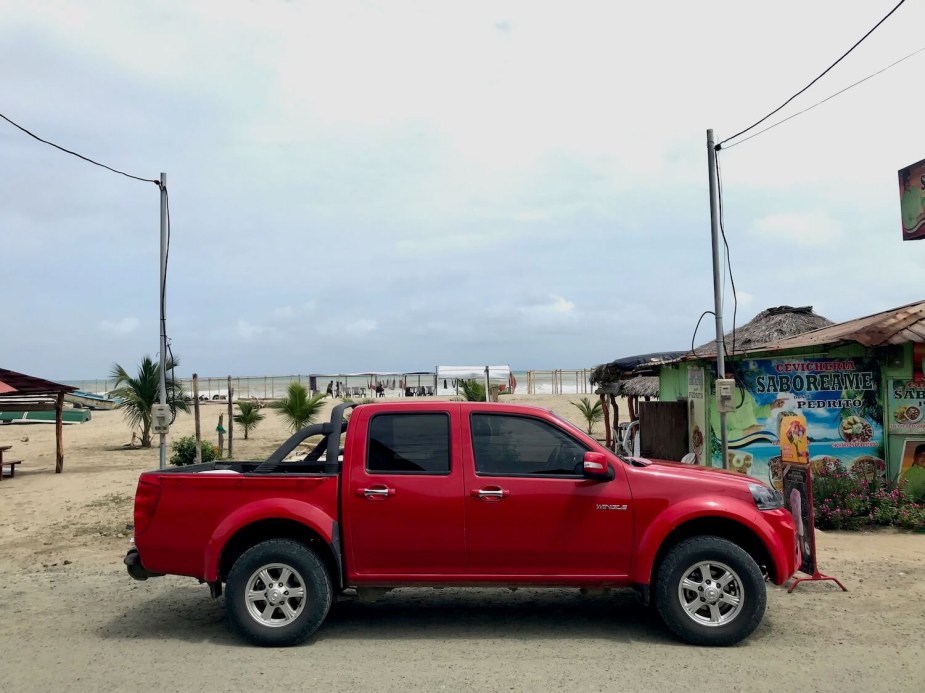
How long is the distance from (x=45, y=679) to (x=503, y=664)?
10.00ft

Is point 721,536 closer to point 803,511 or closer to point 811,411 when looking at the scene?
point 803,511

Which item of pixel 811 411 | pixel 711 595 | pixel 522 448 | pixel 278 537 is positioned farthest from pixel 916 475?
pixel 278 537

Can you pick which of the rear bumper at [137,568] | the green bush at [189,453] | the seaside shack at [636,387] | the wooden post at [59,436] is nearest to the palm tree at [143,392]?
the wooden post at [59,436]

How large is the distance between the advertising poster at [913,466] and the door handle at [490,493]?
26.2 ft

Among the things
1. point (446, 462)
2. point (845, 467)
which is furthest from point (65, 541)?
point (845, 467)

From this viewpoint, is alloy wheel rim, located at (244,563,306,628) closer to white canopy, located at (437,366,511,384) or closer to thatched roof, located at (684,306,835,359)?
thatched roof, located at (684,306,835,359)

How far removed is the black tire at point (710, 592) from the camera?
6.00 meters

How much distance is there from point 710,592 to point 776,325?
519 inches

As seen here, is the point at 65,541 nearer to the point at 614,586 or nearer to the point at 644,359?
the point at 614,586

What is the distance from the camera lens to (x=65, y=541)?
1089 cm

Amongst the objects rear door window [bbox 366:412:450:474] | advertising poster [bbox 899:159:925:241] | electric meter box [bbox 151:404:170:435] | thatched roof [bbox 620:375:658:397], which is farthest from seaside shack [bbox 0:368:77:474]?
advertising poster [bbox 899:159:925:241]

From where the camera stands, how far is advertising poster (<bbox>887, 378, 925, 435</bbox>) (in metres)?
11.6

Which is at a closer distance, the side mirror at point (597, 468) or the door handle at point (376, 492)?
the side mirror at point (597, 468)

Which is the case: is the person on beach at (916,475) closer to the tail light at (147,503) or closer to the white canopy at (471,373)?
the tail light at (147,503)
